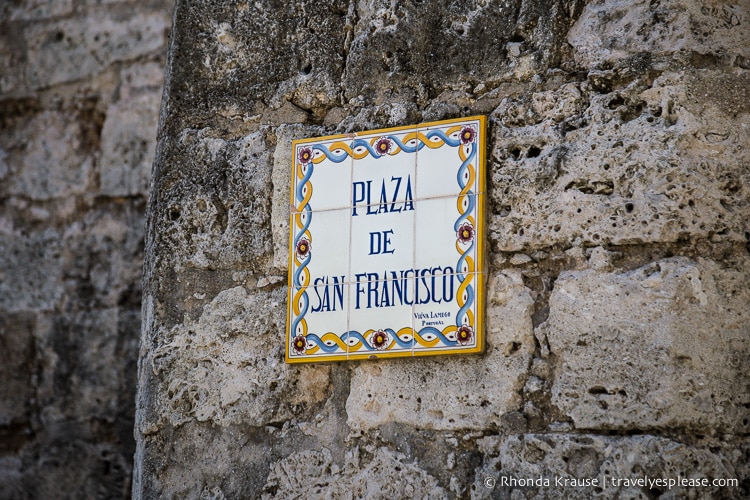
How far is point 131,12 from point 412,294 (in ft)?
7.93

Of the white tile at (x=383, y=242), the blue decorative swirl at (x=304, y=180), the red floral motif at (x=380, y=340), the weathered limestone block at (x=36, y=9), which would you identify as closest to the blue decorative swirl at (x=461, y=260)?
the white tile at (x=383, y=242)

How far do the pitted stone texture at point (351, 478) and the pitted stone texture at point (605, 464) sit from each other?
0.14 m

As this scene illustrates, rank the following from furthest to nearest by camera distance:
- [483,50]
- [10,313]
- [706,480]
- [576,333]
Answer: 1. [10,313]
2. [483,50]
3. [576,333]
4. [706,480]

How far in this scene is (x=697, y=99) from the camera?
2.40 m

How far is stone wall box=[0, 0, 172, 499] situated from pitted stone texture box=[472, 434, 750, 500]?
2054 mm

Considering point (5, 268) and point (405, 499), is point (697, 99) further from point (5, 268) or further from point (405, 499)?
point (5, 268)

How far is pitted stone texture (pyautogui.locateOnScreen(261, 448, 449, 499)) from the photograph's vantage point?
97.3 inches

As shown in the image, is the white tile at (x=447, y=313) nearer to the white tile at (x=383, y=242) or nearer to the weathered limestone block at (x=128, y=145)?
the white tile at (x=383, y=242)

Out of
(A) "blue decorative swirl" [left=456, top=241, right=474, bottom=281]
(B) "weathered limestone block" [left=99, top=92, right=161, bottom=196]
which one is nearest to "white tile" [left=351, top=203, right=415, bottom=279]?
(A) "blue decorative swirl" [left=456, top=241, right=474, bottom=281]

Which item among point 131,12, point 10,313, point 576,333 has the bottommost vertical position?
point 576,333

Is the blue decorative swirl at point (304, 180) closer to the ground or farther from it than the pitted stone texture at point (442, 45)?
closer to the ground

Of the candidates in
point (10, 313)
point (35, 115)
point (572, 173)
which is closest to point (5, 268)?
point (10, 313)

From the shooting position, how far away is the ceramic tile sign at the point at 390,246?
2.50 m

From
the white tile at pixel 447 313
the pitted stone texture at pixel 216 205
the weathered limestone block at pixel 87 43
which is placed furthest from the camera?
the weathered limestone block at pixel 87 43
